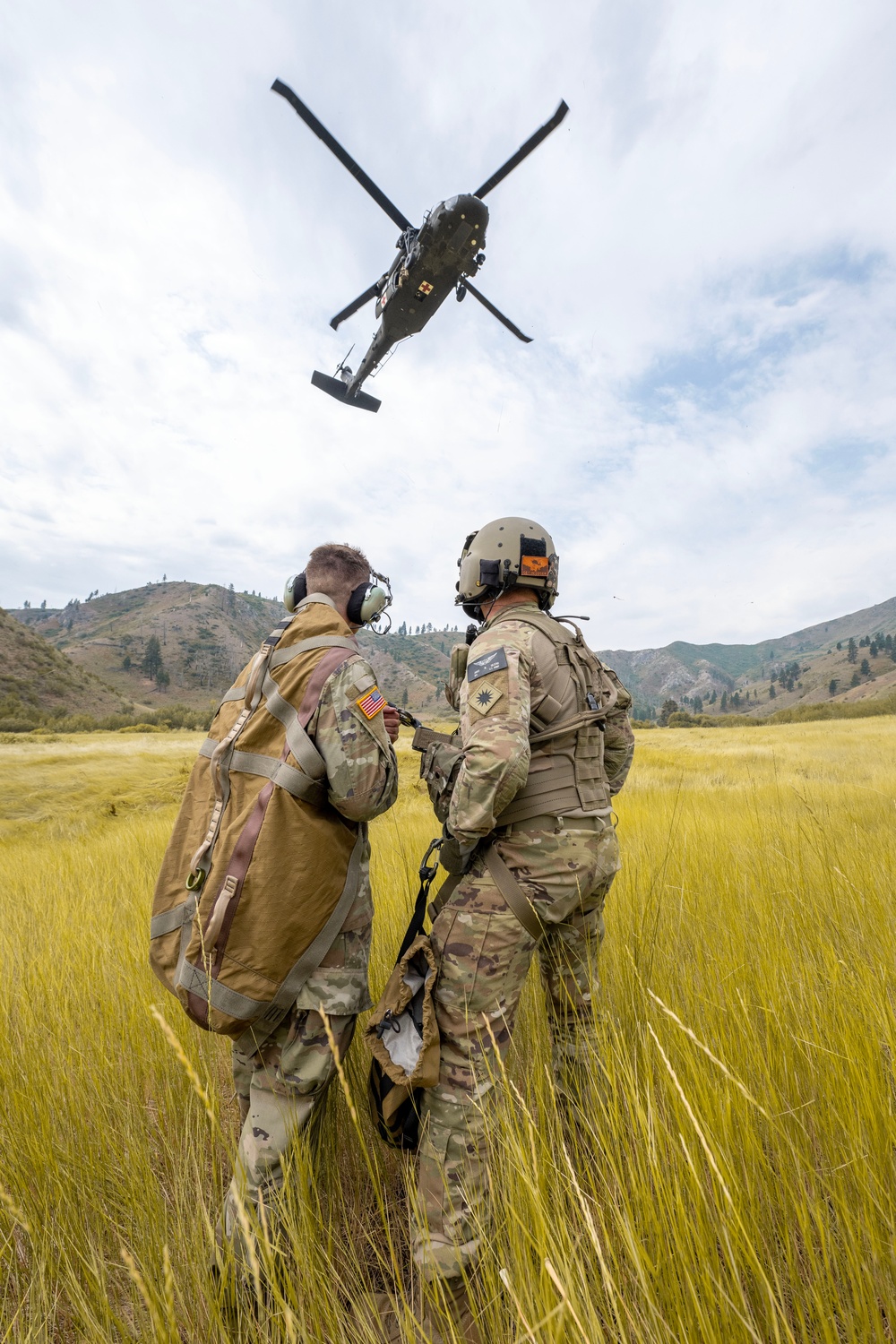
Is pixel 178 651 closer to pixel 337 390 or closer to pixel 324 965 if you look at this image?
pixel 337 390

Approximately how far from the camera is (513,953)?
209cm

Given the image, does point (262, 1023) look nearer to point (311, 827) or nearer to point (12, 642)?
point (311, 827)

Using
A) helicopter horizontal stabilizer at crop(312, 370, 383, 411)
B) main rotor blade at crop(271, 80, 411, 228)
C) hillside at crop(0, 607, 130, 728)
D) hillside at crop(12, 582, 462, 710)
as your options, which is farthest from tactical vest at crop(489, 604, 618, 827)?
hillside at crop(12, 582, 462, 710)

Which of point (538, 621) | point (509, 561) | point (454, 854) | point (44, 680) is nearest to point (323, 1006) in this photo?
point (454, 854)

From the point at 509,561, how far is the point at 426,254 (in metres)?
11.7

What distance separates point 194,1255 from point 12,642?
2317 inches

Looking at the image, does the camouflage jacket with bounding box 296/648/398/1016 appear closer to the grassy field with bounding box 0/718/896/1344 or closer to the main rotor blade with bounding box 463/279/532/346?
Answer: the grassy field with bounding box 0/718/896/1344

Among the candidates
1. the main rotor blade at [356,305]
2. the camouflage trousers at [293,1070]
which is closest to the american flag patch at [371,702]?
the camouflage trousers at [293,1070]

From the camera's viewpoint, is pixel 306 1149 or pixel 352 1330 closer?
pixel 352 1330

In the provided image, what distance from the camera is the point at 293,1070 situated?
6.30ft

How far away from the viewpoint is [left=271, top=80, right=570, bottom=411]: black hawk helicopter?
10.6 m

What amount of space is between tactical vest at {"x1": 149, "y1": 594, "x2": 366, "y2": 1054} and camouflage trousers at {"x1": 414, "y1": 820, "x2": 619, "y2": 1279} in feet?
1.54

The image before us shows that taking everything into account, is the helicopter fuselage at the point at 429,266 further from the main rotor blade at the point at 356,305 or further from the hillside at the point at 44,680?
the hillside at the point at 44,680

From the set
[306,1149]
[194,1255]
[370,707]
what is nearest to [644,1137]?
[306,1149]
